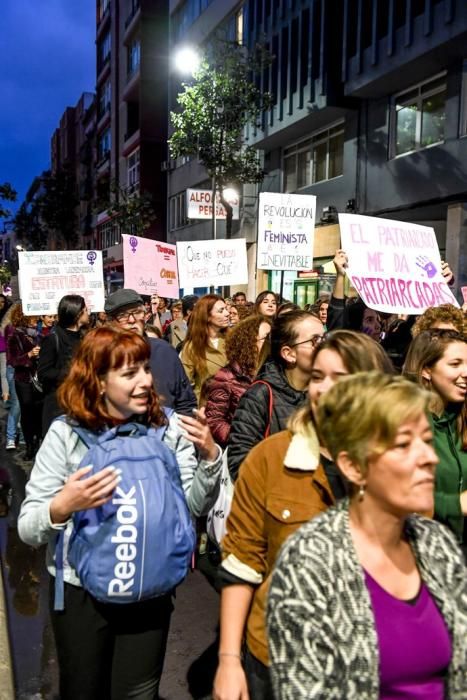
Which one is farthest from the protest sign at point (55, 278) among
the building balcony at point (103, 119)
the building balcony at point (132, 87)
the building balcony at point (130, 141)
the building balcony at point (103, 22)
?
the building balcony at point (103, 22)

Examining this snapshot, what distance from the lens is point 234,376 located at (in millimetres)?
4363

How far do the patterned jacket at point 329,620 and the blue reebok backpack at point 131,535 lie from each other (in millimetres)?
762

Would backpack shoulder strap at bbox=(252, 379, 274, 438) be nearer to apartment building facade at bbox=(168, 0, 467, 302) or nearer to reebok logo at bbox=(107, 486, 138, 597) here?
reebok logo at bbox=(107, 486, 138, 597)

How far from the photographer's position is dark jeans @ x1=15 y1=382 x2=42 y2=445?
8.31 m

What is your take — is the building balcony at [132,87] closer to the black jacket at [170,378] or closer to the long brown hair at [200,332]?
the long brown hair at [200,332]

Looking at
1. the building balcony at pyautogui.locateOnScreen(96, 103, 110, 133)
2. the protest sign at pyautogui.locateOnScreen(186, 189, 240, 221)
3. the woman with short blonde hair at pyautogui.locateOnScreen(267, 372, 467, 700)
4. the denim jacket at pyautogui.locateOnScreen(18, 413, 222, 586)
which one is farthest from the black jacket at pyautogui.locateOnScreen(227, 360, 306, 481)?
the building balcony at pyautogui.locateOnScreen(96, 103, 110, 133)

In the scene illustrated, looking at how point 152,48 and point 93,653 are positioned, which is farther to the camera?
point 152,48

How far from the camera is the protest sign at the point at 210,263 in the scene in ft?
31.8

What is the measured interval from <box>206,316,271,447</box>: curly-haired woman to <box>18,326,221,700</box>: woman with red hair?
155 centimetres

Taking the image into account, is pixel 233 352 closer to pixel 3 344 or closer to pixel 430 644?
pixel 430 644

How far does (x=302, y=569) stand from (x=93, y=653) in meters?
1.23

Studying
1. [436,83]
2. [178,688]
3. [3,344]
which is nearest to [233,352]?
[178,688]

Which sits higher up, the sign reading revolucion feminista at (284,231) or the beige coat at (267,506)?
the sign reading revolucion feminista at (284,231)

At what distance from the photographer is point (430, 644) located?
1.61 m
